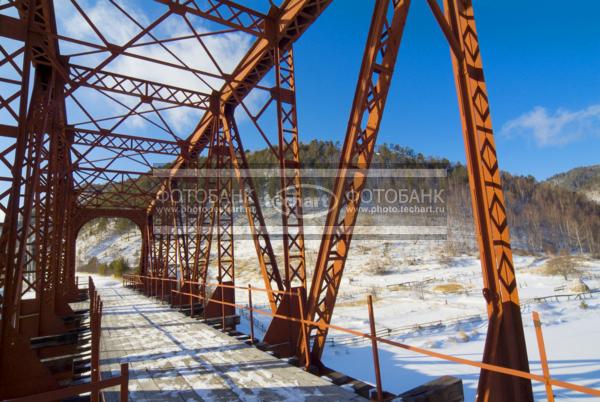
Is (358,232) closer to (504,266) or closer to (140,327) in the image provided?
(140,327)

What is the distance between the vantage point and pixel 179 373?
5492 millimetres

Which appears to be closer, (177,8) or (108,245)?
(177,8)

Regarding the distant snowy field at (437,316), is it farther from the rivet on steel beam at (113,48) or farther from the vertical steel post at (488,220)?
the rivet on steel beam at (113,48)

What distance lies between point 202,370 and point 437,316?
23.2 meters

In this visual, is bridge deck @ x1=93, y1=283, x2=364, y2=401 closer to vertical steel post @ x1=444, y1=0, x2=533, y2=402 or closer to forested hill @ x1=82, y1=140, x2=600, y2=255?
vertical steel post @ x1=444, y1=0, x2=533, y2=402

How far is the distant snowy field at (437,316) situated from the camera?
15203 mm

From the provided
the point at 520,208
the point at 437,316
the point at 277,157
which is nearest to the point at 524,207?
the point at 520,208

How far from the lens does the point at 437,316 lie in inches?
977

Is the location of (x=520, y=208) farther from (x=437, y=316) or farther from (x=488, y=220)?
(x=488, y=220)

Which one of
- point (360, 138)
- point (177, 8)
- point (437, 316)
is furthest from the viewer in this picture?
point (437, 316)

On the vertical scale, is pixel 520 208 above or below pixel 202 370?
above

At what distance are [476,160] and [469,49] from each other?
60.4 inches

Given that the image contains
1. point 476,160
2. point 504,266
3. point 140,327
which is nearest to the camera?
point 504,266

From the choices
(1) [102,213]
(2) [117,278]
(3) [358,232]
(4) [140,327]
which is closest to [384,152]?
(3) [358,232]
